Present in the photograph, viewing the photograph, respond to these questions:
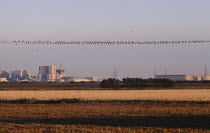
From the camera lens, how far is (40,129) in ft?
79.9

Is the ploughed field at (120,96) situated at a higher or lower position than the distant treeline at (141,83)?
lower

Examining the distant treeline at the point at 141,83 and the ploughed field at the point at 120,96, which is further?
the distant treeline at the point at 141,83

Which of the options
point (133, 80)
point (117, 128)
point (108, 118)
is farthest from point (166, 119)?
point (133, 80)

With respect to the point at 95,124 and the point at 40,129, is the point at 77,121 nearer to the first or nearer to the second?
the point at 95,124

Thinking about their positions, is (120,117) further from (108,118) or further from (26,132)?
(26,132)

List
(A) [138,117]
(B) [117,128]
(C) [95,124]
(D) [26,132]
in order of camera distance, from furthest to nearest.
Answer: (A) [138,117] → (C) [95,124] → (B) [117,128] → (D) [26,132]

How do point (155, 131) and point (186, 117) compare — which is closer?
point (155, 131)

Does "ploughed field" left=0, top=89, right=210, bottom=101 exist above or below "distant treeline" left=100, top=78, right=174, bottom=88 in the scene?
below

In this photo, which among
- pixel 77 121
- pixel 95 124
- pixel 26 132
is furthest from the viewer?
pixel 77 121

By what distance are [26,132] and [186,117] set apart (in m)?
11.6

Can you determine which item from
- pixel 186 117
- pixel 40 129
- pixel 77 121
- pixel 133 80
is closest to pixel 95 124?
pixel 77 121

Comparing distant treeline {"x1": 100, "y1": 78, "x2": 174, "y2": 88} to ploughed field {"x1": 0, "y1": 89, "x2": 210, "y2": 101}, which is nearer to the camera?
ploughed field {"x1": 0, "y1": 89, "x2": 210, "y2": 101}

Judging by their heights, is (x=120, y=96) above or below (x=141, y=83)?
below

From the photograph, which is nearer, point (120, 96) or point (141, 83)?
point (120, 96)
